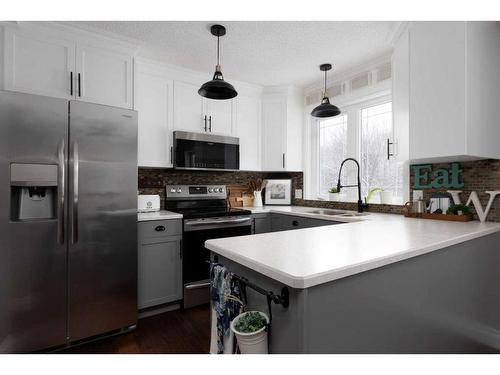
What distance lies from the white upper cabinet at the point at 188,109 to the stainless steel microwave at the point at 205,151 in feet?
0.38

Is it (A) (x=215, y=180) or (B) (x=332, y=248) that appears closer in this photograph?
(B) (x=332, y=248)

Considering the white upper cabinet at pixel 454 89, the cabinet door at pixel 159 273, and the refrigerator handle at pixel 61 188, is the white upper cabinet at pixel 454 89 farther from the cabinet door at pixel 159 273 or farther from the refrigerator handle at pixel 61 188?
the refrigerator handle at pixel 61 188

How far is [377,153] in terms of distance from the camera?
303 centimetres

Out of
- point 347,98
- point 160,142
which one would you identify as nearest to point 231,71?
point 160,142

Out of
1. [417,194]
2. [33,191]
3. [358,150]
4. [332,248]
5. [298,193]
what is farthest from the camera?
[298,193]

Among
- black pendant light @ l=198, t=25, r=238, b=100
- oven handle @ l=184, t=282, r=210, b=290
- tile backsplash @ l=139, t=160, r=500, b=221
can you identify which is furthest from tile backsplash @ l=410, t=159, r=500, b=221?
oven handle @ l=184, t=282, r=210, b=290

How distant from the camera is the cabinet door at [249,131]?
3459mm

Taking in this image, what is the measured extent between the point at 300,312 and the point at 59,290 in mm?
1833

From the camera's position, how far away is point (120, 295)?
7.18 ft

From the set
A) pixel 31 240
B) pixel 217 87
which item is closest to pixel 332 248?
pixel 217 87

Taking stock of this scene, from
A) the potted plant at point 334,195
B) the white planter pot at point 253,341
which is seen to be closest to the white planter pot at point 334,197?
the potted plant at point 334,195

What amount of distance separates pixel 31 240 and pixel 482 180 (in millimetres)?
3239

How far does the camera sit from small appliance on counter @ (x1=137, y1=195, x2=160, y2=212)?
9.04ft

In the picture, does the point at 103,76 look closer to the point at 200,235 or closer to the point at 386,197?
the point at 200,235
